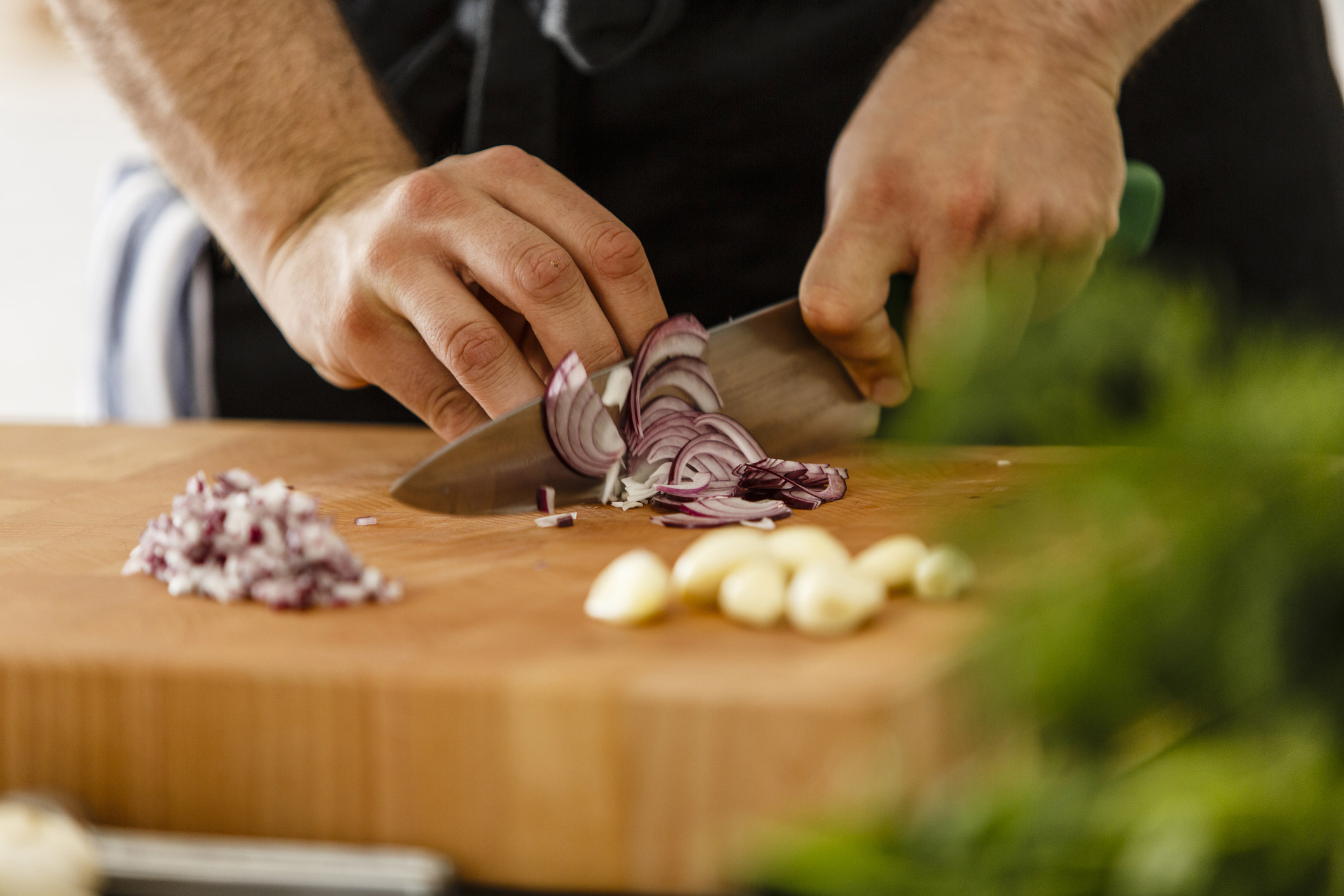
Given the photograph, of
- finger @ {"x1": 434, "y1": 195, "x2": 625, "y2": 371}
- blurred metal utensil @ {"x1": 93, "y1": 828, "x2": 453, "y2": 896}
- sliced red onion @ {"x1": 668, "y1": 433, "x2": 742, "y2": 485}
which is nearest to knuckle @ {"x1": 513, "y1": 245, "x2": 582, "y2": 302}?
finger @ {"x1": 434, "y1": 195, "x2": 625, "y2": 371}

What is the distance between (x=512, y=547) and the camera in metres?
0.94

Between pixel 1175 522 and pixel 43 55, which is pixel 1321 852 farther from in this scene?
pixel 43 55

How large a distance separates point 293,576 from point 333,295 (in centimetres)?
59

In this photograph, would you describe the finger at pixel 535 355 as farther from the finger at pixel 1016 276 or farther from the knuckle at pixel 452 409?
the finger at pixel 1016 276

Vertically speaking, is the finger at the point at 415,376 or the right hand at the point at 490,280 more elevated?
the right hand at the point at 490,280

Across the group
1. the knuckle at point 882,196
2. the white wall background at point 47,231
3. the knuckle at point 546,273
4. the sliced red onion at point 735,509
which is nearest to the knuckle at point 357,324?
the knuckle at point 546,273

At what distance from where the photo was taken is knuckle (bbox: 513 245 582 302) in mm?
1113

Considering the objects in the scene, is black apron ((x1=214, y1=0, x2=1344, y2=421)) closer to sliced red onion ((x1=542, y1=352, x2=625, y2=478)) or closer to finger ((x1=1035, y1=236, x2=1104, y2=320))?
finger ((x1=1035, y1=236, x2=1104, y2=320))

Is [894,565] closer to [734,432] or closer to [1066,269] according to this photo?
[734,432]

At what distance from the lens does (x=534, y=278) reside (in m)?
1.11

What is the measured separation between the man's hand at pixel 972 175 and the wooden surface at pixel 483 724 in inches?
23.4

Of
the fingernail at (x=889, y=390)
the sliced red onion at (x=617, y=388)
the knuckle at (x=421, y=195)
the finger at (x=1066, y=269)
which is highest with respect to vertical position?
the knuckle at (x=421, y=195)

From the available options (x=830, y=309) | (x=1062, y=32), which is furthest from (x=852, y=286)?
(x=1062, y=32)

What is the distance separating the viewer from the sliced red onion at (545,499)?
1094mm
